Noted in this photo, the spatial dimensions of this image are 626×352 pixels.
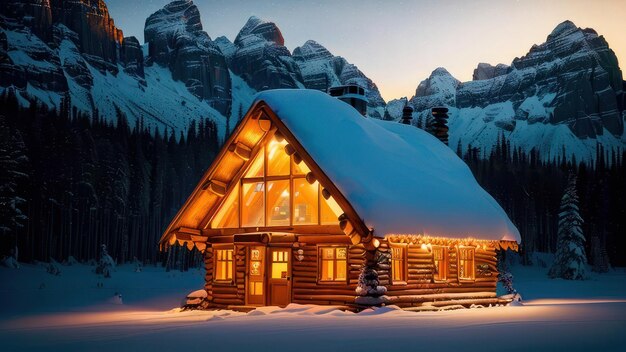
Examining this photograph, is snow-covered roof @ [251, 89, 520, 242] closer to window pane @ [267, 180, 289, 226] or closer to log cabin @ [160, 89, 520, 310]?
log cabin @ [160, 89, 520, 310]

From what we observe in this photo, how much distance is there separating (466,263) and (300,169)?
7.56 metres

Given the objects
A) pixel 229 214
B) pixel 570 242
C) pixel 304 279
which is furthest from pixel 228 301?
pixel 570 242

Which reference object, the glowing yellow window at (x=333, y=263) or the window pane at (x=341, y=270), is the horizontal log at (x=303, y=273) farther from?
the window pane at (x=341, y=270)

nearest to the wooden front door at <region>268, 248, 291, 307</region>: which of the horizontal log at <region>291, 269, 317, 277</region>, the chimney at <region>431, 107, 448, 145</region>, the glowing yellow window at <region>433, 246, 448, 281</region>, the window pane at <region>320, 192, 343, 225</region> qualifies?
the horizontal log at <region>291, 269, 317, 277</region>

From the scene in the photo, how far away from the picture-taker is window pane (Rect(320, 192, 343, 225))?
21078 mm

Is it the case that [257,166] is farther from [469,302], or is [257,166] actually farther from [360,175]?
[469,302]

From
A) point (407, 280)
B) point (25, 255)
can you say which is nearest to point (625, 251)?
point (25, 255)

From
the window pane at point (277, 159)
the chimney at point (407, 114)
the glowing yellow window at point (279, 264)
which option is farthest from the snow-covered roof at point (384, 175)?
the chimney at point (407, 114)

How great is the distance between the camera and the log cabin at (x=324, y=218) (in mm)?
20266

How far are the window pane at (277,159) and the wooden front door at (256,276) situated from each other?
246cm

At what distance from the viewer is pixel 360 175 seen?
2069 centimetres

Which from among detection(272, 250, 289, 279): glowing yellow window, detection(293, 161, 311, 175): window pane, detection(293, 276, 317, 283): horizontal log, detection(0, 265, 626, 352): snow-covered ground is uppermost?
detection(293, 161, 311, 175): window pane

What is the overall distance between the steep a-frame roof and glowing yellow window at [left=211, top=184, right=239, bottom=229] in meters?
0.32

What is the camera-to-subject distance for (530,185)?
393 feet
